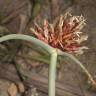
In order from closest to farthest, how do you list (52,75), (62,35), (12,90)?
1. (52,75)
2. (62,35)
3. (12,90)

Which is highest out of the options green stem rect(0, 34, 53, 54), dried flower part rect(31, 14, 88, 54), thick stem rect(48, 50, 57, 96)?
dried flower part rect(31, 14, 88, 54)

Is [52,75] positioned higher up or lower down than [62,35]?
lower down

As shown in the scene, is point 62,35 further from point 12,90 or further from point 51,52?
point 12,90

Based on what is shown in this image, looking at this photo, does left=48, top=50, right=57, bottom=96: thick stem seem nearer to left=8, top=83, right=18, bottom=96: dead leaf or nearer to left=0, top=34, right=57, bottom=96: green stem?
left=0, top=34, right=57, bottom=96: green stem

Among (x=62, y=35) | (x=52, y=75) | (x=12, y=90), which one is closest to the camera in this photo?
(x=52, y=75)

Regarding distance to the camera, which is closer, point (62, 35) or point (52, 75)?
point (52, 75)

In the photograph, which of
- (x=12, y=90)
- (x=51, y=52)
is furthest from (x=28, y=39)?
(x=12, y=90)

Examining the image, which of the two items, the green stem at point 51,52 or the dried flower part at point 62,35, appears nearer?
the green stem at point 51,52

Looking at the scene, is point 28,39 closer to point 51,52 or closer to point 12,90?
point 51,52

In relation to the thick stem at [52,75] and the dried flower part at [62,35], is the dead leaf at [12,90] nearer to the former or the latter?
the dried flower part at [62,35]

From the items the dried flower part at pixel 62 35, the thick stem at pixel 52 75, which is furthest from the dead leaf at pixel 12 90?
the thick stem at pixel 52 75

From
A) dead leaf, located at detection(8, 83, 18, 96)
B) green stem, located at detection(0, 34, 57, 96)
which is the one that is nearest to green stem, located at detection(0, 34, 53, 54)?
green stem, located at detection(0, 34, 57, 96)

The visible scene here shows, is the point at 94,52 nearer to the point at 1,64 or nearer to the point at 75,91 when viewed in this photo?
the point at 75,91
